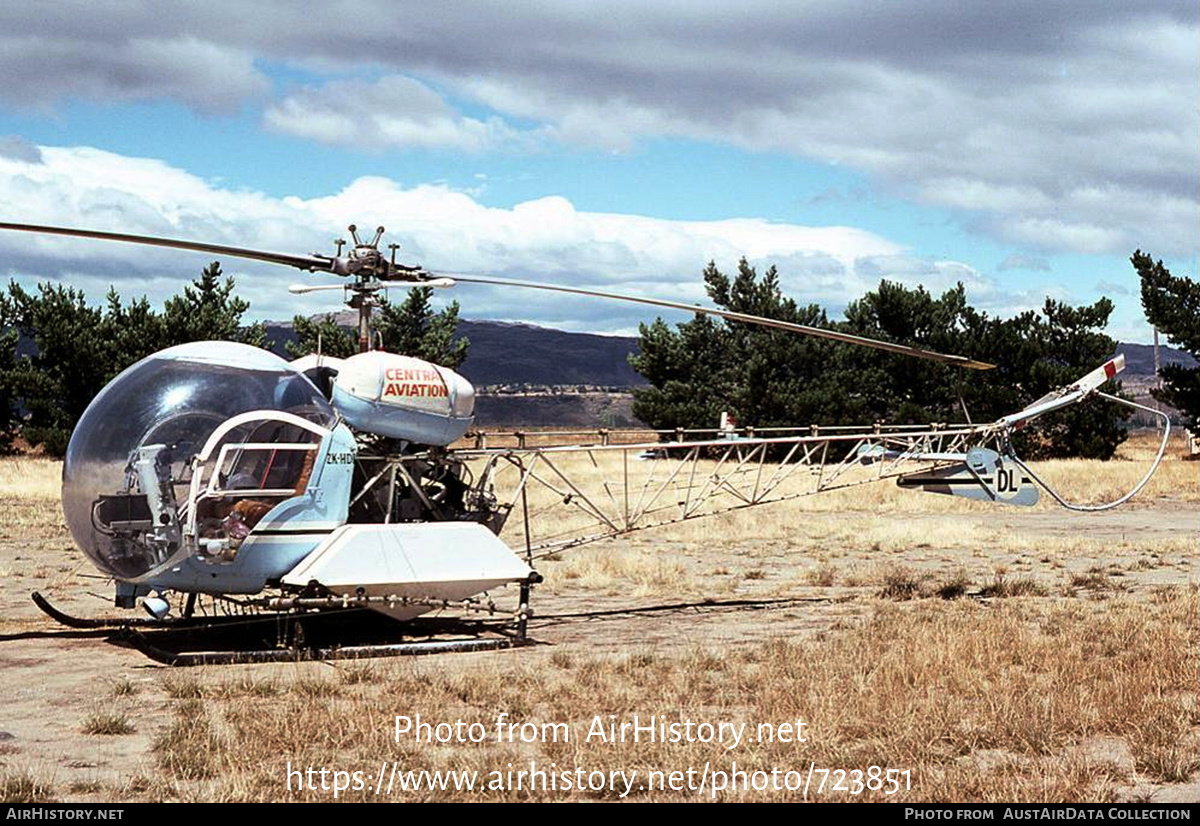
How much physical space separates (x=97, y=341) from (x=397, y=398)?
4065cm

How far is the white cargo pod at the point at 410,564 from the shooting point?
13.0 meters

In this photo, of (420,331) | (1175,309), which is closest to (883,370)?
(1175,309)

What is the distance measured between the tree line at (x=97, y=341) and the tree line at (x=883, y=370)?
36.2ft

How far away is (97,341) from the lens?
165ft

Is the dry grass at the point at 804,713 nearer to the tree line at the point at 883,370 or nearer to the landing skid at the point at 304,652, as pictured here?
the landing skid at the point at 304,652

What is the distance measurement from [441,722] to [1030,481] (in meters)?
10.9

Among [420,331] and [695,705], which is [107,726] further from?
[420,331]

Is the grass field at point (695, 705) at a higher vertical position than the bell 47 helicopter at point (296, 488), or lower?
lower

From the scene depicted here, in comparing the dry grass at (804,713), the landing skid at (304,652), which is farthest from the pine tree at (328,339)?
the dry grass at (804,713)

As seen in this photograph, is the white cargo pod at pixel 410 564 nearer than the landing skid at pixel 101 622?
Yes

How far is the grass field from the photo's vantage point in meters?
8.71

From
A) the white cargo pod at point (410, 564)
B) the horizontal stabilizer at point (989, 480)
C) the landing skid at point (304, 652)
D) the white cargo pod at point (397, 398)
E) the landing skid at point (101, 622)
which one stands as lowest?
the landing skid at point (101, 622)

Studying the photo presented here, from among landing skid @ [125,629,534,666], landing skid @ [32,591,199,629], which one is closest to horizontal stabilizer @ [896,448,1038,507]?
landing skid @ [125,629,534,666]

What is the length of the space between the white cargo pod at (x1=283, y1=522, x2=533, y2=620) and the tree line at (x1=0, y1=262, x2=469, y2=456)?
3413cm
